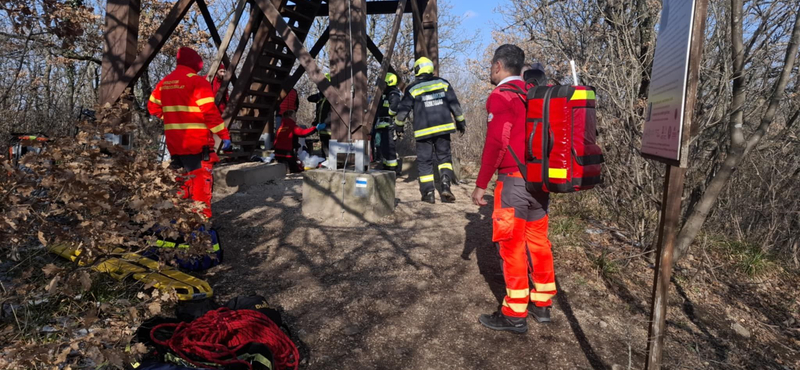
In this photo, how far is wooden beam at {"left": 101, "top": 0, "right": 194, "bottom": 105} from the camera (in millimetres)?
5309

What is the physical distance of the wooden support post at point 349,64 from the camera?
518 centimetres

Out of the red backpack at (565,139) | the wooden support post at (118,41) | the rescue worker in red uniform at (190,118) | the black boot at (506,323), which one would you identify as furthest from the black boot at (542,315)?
the wooden support post at (118,41)

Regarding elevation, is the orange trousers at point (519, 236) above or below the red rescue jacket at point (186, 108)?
below

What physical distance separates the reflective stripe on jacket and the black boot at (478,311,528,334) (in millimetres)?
2944

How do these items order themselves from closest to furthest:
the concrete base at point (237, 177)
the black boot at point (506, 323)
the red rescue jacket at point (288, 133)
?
the black boot at point (506, 323) < the concrete base at point (237, 177) < the red rescue jacket at point (288, 133)

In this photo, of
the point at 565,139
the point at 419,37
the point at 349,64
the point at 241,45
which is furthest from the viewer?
the point at 419,37

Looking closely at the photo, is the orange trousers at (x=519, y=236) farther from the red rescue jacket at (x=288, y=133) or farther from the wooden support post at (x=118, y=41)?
the red rescue jacket at (x=288, y=133)

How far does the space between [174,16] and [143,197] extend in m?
3.55

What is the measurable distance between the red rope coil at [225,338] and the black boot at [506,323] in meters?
1.36

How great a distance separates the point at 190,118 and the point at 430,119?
10.1ft

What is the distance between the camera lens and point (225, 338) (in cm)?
239

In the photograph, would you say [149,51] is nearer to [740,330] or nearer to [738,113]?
[738,113]

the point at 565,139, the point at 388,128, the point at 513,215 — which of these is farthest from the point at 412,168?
the point at 565,139

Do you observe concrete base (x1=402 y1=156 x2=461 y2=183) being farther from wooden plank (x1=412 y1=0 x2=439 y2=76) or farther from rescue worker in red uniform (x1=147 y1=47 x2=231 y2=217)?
rescue worker in red uniform (x1=147 y1=47 x2=231 y2=217)
